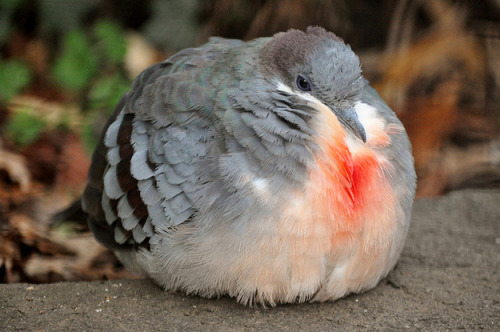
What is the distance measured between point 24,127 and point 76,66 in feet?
2.41

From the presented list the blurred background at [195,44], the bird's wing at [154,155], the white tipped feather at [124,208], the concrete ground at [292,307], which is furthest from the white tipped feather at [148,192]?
the blurred background at [195,44]

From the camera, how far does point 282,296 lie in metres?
3.29

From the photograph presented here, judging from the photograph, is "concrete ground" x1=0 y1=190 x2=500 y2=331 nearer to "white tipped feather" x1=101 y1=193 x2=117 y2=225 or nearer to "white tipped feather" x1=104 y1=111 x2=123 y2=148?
"white tipped feather" x1=101 y1=193 x2=117 y2=225

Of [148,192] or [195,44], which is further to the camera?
[195,44]

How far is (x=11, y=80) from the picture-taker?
5676 millimetres

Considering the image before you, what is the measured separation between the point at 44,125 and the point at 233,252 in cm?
323

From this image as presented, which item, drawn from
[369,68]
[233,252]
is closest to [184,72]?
[233,252]

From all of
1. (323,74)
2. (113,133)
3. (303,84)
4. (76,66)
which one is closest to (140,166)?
(113,133)

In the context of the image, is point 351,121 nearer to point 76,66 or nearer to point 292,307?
point 292,307

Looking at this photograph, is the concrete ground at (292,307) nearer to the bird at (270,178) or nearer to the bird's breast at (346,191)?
the bird at (270,178)

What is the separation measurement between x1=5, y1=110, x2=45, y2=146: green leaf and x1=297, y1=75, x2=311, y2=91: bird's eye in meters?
3.07

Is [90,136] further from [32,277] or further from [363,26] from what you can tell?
[363,26]

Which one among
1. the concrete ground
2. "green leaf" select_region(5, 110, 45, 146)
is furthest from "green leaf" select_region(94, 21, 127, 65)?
the concrete ground

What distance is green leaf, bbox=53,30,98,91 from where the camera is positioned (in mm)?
5711
